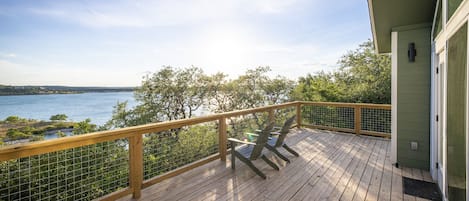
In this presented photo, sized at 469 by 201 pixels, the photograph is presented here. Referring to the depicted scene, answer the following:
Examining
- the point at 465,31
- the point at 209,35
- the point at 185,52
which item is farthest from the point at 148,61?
the point at 465,31

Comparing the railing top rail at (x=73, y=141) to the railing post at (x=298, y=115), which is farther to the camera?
the railing post at (x=298, y=115)

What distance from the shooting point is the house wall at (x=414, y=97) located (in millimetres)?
3701

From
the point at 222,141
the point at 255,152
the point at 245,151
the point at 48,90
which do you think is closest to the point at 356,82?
the point at 222,141

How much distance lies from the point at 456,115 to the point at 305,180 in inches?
77.8

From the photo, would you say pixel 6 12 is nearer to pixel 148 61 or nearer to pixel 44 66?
pixel 44 66

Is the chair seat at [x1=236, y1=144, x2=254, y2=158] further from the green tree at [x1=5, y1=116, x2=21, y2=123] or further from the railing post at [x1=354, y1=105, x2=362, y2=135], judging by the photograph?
the green tree at [x1=5, y1=116, x2=21, y2=123]

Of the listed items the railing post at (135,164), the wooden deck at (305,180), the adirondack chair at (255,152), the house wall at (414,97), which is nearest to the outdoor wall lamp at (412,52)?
the house wall at (414,97)

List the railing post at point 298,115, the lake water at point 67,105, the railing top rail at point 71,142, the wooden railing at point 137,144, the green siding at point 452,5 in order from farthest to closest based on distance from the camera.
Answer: the lake water at point 67,105
the railing post at point 298,115
the wooden railing at point 137,144
the railing top rail at point 71,142
the green siding at point 452,5

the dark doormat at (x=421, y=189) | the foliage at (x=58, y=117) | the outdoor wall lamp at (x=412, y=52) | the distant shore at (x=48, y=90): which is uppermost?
the outdoor wall lamp at (x=412, y=52)

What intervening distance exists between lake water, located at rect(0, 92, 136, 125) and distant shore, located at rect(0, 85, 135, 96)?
0.74ft

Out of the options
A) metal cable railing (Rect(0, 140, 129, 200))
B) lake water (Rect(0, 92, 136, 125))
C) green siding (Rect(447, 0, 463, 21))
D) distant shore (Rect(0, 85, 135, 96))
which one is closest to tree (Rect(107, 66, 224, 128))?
lake water (Rect(0, 92, 136, 125))

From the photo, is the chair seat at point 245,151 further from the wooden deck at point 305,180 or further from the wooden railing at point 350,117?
the wooden railing at point 350,117

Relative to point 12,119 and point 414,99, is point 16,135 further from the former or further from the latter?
point 414,99

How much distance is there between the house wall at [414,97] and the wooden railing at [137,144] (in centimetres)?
198
